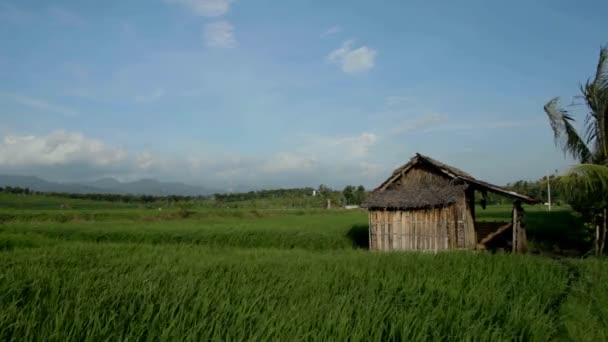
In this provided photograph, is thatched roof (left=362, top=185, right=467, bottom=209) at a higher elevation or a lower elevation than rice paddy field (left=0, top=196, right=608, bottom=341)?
higher

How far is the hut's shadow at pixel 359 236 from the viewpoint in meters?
18.1

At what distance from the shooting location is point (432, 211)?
15.1 m

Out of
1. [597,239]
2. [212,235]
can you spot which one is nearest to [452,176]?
[597,239]

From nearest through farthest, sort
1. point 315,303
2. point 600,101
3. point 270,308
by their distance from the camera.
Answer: point 270,308
point 315,303
point 600,101

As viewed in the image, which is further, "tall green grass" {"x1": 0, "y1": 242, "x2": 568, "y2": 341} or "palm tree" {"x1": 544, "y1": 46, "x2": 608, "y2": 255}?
"palm tree" {"x1": 544, "y1": 46, "x2": 608, "y2": 255}

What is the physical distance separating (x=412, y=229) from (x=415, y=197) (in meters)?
1.16

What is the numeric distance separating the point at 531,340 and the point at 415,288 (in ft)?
4.71

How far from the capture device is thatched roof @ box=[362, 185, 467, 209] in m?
14.5

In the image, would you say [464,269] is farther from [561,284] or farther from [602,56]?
[602,56]

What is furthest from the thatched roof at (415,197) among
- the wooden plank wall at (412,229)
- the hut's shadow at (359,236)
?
the hut's shadow at (359,236)

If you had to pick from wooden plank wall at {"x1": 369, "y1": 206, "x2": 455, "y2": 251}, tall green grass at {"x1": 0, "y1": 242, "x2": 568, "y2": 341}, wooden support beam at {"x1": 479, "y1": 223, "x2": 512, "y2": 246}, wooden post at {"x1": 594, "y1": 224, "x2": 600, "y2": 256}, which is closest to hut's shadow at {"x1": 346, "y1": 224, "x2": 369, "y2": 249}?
wooden plank wall at {"x1": 369, "y1": 206, "x2": 455, "y2": 251}

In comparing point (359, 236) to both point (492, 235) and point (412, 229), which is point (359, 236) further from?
point (492, 235)

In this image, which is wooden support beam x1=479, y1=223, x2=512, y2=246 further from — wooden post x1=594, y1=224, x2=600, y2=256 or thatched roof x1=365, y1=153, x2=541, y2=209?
wooden post x1=594, y1=224, x2=600, y2=256

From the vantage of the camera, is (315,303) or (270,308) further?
(315,303)
